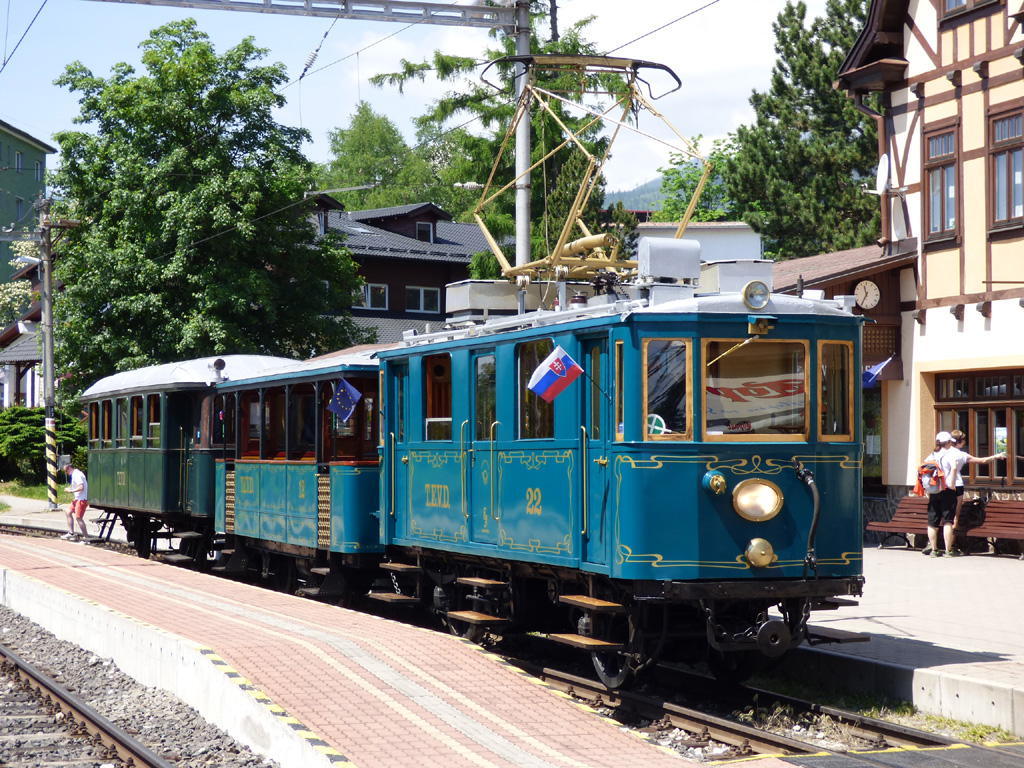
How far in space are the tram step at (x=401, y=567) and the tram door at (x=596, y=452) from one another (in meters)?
3.67

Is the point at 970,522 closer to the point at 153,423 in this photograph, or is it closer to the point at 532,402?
the point at 532,402

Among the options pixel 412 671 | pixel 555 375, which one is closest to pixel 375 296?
pixel 555 375

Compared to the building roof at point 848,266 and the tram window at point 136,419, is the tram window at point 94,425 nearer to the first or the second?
the tram window at point 136,419

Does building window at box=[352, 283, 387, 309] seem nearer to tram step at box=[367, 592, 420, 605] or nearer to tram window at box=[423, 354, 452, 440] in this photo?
tram step at box=[367, 592, 420, 605]

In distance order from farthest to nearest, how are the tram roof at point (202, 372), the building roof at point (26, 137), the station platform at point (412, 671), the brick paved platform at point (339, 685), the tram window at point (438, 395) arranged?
the building roof at point (26, 137)
the tram roof at point (202, 372)
the tram window at point (438, 395)
the station platform at point (412, 671)
the brick paved platform at point (339, 685)

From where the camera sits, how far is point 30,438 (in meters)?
44.3

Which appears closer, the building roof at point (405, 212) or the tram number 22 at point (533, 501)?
the tram number 22 at point (533, 501)

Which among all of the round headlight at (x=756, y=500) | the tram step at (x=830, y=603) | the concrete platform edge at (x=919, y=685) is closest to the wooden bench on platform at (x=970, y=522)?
the concrete platform edge at (x=919, y=685)

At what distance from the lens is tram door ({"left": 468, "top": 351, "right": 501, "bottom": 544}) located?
10969mm

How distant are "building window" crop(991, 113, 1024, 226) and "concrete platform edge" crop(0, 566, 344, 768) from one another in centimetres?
1353

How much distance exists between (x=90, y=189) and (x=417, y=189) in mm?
36259

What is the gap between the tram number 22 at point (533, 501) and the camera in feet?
33.6

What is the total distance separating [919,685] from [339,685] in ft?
13.2

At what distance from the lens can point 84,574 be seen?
17.0 metres
